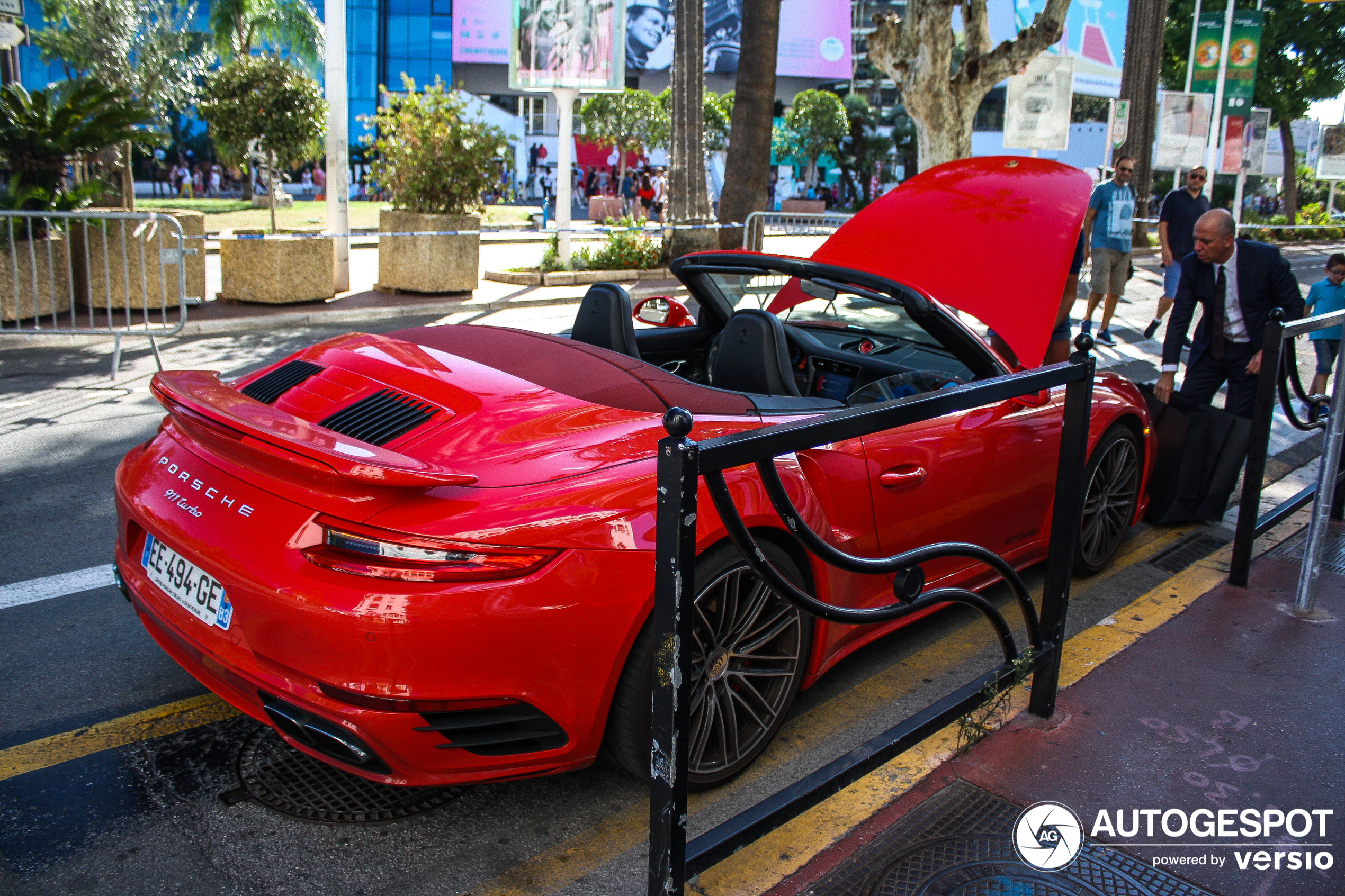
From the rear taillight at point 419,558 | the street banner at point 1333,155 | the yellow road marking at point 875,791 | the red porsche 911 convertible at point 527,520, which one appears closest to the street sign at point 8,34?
the red porsche 911 convertible at point 527,520

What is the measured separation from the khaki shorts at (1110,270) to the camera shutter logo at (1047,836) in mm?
10105

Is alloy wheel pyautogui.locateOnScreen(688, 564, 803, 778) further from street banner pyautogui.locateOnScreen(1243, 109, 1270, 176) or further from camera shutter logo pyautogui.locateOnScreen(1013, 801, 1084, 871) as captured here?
street banner pyautogui.locateOnScreen(1243, 109, 1270, 176)

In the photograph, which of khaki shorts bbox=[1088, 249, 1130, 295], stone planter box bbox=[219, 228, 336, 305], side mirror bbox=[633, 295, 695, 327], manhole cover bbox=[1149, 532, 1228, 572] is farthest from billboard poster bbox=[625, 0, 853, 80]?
manhole cover bbox=[1149, 532, 1228, 572]

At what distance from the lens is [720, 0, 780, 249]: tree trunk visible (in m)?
14.6

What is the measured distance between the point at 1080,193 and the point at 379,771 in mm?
3550

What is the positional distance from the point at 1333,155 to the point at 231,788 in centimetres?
3521

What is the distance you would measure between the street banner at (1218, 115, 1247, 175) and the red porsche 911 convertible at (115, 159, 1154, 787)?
80.9ft

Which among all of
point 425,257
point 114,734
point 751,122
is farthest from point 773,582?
point 751,122

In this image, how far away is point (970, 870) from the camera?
8.39 ft

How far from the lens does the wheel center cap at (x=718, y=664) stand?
2.77 m

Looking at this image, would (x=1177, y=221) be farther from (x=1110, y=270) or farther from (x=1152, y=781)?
(x=1152, y=781)

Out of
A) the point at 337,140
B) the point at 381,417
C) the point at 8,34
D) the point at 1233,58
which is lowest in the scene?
the point at 381,417

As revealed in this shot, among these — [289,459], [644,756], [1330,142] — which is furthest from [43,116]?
[1330,142]

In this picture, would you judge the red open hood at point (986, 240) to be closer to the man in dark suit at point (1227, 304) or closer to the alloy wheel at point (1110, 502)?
the alloy wheel at point (1110, 502)
